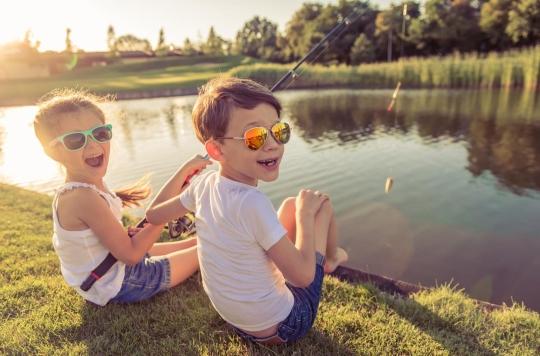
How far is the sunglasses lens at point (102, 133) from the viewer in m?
2.58

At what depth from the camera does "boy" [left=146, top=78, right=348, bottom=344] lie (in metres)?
1.91

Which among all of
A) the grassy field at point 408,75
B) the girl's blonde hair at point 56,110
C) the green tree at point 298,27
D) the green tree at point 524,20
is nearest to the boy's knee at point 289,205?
the girl's blonde hair at point 56,110

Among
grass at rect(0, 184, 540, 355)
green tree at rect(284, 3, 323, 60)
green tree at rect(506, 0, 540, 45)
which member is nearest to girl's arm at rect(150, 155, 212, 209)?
grass at rect(0, 184, 540, 355)

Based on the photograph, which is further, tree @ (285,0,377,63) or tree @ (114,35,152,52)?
tree @ (114,35,152,52)

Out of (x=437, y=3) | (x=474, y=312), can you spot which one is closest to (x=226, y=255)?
(x=474, y=312)

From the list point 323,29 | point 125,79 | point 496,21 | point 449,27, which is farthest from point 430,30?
point 125,79

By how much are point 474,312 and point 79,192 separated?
9.96ft

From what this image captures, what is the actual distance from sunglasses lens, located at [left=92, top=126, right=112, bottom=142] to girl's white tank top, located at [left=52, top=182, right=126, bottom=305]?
12.7 inches

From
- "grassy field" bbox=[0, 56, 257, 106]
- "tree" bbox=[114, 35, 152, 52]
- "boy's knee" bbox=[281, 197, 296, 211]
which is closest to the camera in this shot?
"boy's knee" bbox=[281, 197, 296, 211]

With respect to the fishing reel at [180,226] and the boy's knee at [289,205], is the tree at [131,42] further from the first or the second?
the boy's knee at [289,205]

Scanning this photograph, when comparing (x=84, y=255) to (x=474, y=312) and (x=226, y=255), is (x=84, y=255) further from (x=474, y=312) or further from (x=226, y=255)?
(x=474, y=312)

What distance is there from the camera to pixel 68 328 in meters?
2.78

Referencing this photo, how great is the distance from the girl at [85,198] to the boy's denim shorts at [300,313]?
978 mm

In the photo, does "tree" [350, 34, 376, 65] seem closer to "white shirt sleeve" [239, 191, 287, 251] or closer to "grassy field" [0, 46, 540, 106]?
"grassy field" [0, 46, 540, 106]
